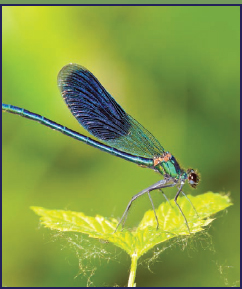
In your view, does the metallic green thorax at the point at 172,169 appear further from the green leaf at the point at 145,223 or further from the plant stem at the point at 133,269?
the plant stem at the point at 133,269

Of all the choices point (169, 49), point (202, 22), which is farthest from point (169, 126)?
point (202, 22)

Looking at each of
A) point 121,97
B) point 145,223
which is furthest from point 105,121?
point 145,223

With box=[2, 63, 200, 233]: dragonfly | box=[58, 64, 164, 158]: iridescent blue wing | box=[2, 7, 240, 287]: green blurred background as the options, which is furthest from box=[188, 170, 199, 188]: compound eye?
box=[2, 7, 240, 287]: green blurred background

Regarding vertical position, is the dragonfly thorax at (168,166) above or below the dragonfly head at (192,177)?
above

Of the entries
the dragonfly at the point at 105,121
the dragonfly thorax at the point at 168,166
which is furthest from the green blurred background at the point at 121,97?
the dragonfly thorax at the point at 168,166

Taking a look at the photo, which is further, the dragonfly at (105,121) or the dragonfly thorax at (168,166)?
the dragonfly at (105,121)

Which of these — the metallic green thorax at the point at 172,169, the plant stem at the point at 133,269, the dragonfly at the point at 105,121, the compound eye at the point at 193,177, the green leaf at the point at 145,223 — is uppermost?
the dragonfly at the point at 105,121

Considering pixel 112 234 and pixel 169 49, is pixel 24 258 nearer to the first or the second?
pixel 112 234
